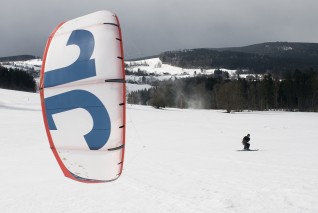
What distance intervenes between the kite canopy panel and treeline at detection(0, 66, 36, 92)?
111151 millimetres

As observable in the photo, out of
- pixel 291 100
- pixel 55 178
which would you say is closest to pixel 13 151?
pixel 55 178

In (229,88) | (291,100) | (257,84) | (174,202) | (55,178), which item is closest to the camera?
(174,202)

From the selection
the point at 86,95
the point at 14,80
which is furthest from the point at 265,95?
the point at 86,95

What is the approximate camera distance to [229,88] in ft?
281

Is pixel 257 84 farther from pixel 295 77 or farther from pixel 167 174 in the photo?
pixel 167 174

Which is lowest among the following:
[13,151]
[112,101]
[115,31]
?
[13,151]

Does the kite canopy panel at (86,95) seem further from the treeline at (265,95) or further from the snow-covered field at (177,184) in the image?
the treeline at (265,95)

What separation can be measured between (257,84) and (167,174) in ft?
335

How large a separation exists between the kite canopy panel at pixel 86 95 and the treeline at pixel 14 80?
111 m

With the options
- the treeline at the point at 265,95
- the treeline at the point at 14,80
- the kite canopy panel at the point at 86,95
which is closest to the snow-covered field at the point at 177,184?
the kite canopy panel at the point at 86,95

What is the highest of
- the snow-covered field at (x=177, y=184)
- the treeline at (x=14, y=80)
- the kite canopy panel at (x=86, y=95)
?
the treeline at (x=14, y=80)

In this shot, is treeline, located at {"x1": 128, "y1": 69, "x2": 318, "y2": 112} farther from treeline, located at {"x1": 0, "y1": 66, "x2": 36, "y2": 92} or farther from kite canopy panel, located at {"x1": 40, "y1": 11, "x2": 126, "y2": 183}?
kite canopy panel, located at {"x1": 40, "y1": 11, "x2": 126, "y2": 183}

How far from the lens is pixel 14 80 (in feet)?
357

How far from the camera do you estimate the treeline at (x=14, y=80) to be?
Result: 106 meters
